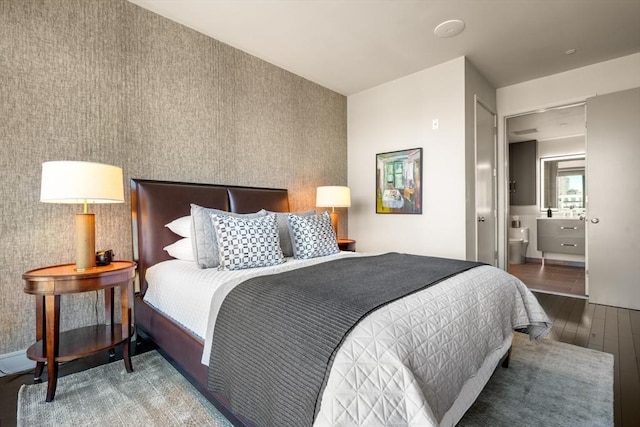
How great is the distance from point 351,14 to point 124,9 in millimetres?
1816

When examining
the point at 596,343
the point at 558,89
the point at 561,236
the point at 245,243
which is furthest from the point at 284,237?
the point at 561,236

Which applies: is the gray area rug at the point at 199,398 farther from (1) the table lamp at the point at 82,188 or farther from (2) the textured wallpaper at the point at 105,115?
(1) the table lamp at the point at 82,188

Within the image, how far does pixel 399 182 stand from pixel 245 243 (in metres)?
2.41

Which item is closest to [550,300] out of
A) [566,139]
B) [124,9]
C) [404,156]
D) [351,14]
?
[404,156]

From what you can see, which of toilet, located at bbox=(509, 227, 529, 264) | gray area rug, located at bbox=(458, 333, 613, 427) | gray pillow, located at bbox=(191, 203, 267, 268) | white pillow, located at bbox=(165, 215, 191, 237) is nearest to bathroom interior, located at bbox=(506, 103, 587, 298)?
toilet, located at bbox=(509, 227, 529, 264)

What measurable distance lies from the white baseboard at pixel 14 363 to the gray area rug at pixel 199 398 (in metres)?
0.24

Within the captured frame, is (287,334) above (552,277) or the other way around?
above

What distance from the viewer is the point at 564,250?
553cm

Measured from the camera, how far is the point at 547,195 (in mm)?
6219

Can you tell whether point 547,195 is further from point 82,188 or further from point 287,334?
point 82,188

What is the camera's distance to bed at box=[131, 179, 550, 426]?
866mm

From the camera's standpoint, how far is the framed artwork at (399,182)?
3.62 metres

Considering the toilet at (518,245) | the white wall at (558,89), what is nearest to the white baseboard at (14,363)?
the white wall at (558,89)

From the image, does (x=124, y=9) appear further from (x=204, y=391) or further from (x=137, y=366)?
(x=204, y=391)
